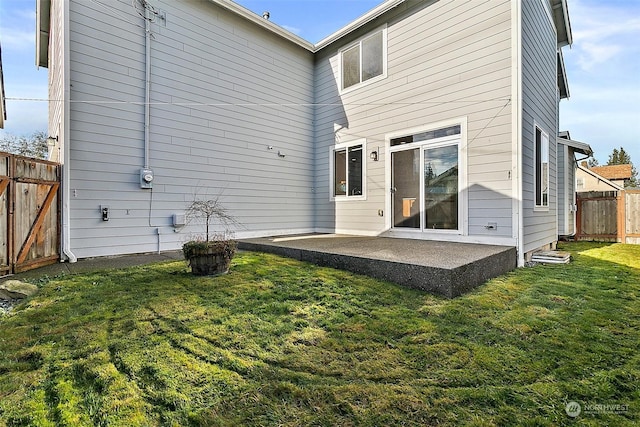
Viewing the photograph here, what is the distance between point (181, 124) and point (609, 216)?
1104 cm

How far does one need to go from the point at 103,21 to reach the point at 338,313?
580 centimetres

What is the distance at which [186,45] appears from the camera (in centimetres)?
584

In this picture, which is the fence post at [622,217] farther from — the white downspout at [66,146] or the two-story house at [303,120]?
the white downspout at [66,146]

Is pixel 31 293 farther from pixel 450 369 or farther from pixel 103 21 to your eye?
pixel 103 21

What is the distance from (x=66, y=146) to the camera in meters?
4.55

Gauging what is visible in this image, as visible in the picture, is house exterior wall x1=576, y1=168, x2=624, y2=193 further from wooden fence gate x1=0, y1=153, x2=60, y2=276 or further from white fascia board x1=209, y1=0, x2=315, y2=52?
wooden fence gate x1=0, y1=153, x2=60, y2=276

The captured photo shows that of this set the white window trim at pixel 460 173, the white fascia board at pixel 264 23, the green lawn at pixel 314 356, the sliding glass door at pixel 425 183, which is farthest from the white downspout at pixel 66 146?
the white window trim at pixel 460 173

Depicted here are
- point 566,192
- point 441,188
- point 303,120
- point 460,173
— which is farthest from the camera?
point 566,192

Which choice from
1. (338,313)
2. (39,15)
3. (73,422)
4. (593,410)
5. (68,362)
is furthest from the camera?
(39,15)

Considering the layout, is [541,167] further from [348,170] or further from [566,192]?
[348,170]

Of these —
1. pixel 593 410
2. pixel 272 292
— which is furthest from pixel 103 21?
pixel 593 410

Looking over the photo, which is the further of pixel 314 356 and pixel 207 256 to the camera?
pixel 207 256

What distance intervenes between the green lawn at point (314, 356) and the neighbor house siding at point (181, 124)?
2.03 meters

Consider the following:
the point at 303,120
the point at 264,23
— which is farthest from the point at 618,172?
the point at 264,23
